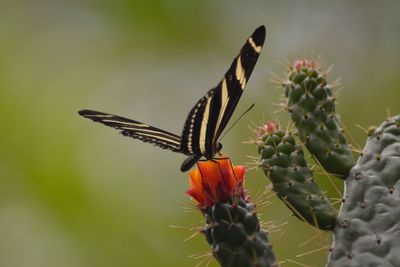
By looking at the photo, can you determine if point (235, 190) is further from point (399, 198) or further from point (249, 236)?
point (399, 198)

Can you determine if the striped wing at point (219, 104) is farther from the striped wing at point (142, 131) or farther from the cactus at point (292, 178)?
the cactus at point (292, 178)

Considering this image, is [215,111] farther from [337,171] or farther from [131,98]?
[131,98]

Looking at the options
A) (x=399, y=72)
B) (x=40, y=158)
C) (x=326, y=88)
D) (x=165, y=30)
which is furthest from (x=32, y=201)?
(x=326, y=88)

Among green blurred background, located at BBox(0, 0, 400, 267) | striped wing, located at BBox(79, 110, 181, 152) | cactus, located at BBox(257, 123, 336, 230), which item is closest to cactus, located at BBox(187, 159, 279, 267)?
cactus, located at BBox(257, 123, 336, 230)

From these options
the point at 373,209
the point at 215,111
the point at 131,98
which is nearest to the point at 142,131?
the point at 215,111

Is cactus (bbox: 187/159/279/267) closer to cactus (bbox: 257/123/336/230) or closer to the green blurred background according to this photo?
cactus (bbox: 257/123/336/230)

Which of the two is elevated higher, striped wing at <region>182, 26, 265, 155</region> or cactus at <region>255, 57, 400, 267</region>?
striped wing at <region>182, 26, 265, 155</region>

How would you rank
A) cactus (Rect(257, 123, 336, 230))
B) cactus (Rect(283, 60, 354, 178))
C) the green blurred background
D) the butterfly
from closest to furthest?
cactus (Rect(257, 123, 336, 230))
cactus (Rect(283, 60, 354, 178))
the butterfly
the green blurred background
